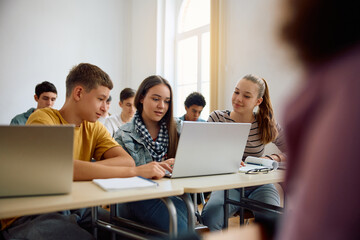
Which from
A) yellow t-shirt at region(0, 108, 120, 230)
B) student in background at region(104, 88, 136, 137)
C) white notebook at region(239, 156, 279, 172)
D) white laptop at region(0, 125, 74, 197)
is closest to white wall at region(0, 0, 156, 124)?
student in background at region(104, 88, 136, 137)

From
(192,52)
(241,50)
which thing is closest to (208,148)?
(241,50)

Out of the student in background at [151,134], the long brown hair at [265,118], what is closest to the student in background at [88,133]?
the student in background at [151,134]

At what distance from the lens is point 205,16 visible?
5234mm

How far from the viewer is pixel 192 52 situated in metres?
5.53

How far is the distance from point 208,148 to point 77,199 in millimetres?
618

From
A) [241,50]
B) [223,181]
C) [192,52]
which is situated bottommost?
[223,181]

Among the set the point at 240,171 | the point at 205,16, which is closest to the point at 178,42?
the point at 205,16

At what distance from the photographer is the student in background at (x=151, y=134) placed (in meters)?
1.60

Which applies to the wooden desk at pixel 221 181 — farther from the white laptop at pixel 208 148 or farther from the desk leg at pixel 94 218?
the desk leg at pixel 94 218

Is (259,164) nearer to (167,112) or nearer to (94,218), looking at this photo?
(167,112)

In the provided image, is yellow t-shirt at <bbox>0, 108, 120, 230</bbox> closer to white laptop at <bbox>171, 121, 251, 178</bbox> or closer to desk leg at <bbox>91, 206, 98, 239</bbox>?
desk leg at <bbox>91, 206, 98, 239</bbox>

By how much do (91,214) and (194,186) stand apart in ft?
2.10

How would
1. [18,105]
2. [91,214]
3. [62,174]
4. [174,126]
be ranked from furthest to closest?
[18,105]
[174,126]
[91,214]
[62,174]

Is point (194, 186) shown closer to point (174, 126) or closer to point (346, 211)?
point (174, 126)
